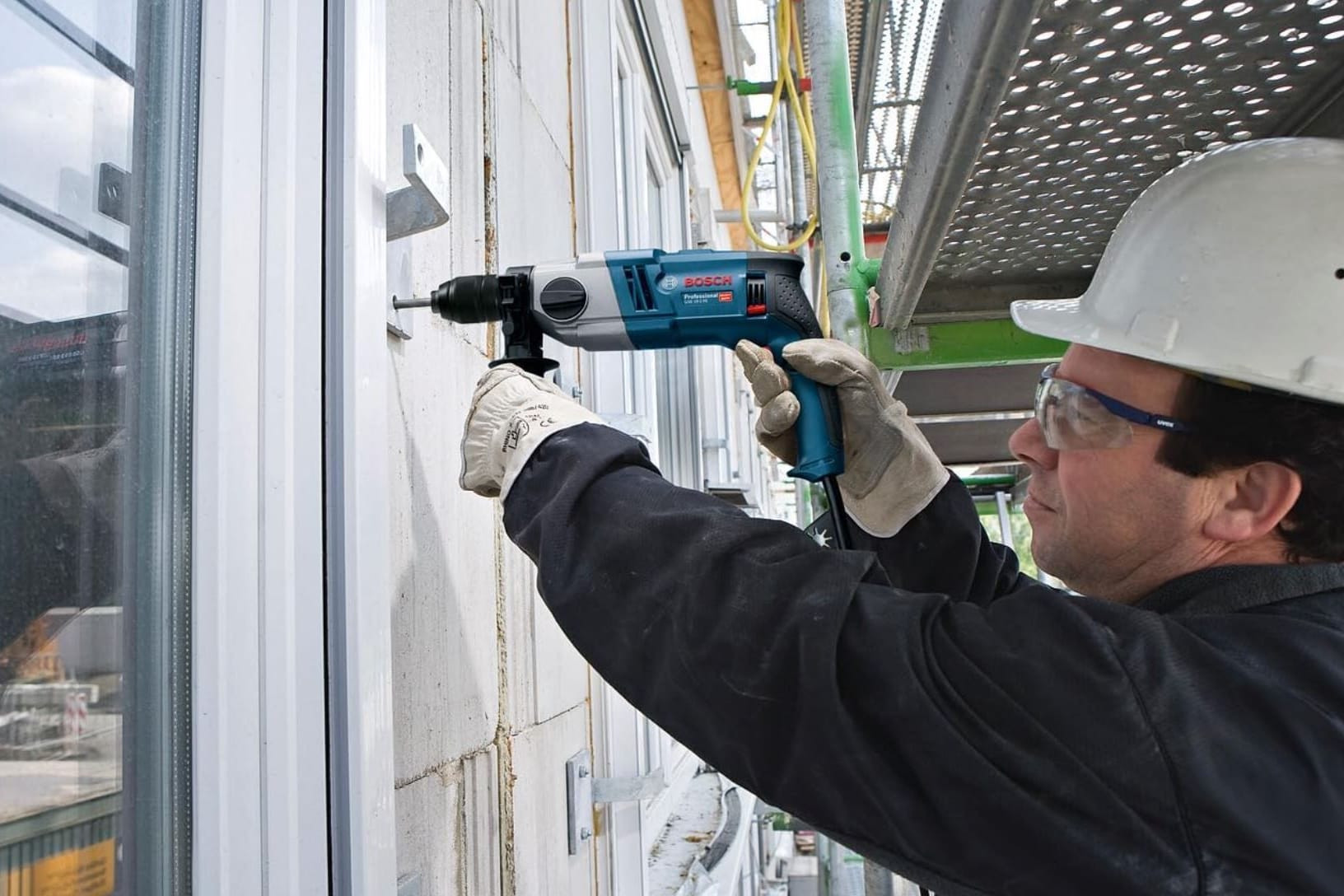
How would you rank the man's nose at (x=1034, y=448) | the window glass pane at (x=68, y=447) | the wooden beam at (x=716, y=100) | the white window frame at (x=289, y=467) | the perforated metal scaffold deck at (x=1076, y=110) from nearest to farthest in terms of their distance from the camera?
A: the window glass pane at (x=68, y=447), the white window frame at (x=289, y=467), the perforated metal scaffold deck at (x=1076, y=110), the man's nose at (x=1034, y=448), the wooden beam at (x=716, y=100)

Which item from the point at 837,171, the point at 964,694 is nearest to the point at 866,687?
the point at 964,694

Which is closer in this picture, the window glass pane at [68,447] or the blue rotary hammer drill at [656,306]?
the window glass pane at [68,447]

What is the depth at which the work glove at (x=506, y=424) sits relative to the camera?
887 millimetres

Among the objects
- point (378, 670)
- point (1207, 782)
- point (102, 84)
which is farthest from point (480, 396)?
point (1207, 782)

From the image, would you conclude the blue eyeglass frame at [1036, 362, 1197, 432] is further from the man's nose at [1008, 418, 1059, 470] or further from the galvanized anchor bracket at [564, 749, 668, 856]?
the galvanized anchor bracket at [564, 749, 668, 856]

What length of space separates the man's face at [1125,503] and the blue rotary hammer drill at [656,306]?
0.29m

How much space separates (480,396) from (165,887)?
51cm

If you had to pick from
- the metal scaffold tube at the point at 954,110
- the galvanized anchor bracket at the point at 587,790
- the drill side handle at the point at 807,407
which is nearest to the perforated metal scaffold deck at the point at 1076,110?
the metal scaffold tube at the point at 954,110

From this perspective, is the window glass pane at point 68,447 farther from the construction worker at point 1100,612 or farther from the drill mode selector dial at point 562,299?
the drill mode selector dial at point 562,299

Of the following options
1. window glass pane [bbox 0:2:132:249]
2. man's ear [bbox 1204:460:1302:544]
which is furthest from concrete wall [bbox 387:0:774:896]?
man's ear [bbox 1204:460:1302:544]

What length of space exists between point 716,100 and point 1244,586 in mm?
5055

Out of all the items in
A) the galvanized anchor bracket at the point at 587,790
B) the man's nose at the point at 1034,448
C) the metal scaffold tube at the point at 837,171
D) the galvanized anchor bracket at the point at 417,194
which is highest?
the metal scaffold tube at the point at 837,171

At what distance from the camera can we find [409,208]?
34.3 inches

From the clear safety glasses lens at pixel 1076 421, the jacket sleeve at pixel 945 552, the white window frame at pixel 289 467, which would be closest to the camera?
the white window frame at pixel 289 467
